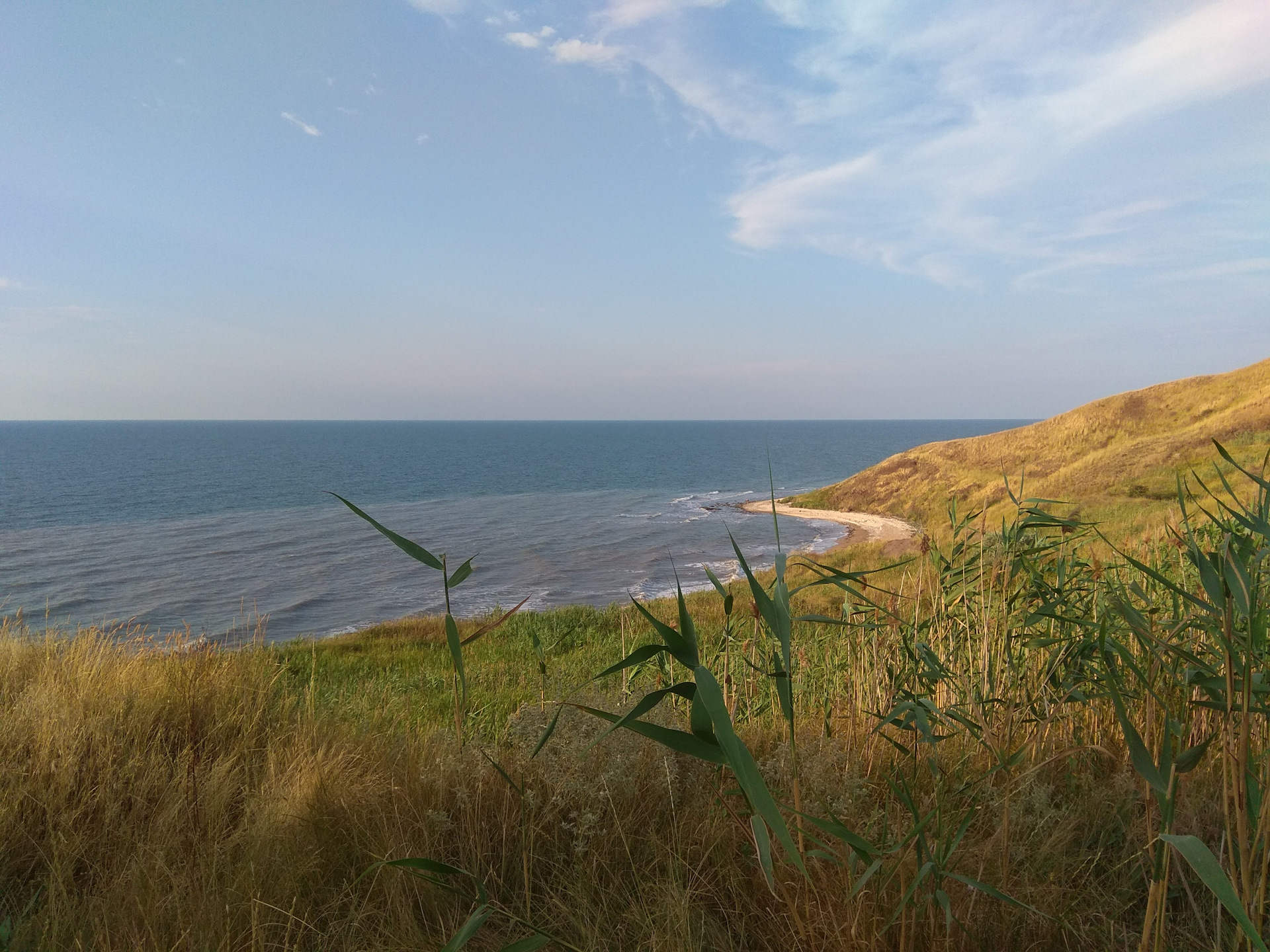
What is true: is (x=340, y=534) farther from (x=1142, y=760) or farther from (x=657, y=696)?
(x=1142, y=760)

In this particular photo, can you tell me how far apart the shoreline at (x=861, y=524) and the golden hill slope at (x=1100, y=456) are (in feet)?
3.53

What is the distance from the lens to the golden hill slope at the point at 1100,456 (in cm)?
2184

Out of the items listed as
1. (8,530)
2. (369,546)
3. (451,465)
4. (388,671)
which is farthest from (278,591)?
(451,465)

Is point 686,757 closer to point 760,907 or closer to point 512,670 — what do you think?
point 760,907

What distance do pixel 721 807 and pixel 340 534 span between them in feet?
125

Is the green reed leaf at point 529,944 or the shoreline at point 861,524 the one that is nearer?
the green reed leaf at point 529,944

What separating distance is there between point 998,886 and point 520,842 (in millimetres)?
1472

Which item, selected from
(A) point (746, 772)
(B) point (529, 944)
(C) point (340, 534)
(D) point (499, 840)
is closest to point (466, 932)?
(B) point (529, 944)

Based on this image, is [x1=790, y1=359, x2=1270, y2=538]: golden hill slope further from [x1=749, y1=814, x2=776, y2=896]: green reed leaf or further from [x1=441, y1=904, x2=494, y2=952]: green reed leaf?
[x1=441, y1=904, x2=494, y2=952]: green reed leaf

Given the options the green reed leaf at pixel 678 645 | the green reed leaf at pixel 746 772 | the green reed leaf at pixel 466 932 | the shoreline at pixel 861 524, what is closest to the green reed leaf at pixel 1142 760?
the green reed leaf at pixel 746 772

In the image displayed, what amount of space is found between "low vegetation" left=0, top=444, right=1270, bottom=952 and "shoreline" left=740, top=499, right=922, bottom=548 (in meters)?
25.0

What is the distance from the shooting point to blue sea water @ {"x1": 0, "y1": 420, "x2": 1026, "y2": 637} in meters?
23.1

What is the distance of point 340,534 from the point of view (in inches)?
1446

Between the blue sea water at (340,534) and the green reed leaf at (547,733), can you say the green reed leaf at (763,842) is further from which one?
the blue sea water at (340,534)
